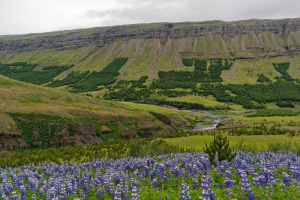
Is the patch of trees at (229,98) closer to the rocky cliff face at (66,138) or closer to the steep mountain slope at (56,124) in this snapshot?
the steep mountain slope at (56,124)

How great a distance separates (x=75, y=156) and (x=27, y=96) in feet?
142

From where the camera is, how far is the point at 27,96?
218 ft

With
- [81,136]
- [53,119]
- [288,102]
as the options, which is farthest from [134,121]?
[288,102]

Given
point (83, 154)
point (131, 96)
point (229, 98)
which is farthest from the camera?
point (131, 96)

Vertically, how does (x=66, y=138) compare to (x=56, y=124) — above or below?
below

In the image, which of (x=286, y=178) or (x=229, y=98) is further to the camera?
(x=229, y=98)

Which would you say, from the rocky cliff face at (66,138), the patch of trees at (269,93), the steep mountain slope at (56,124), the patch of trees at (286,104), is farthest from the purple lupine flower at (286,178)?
the patch of trees at (269,93)

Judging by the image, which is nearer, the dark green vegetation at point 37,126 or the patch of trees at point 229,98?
the dark green vegetation at point 37,126

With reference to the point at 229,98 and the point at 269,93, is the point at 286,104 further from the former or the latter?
the point at 229,98

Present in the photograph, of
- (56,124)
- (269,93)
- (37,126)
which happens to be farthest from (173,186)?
(269,93)

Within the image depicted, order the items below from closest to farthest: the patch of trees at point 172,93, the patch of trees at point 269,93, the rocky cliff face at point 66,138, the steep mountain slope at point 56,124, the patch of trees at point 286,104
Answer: the rocky cliff face at point 66,138
the steep mountain slope at point 56,124
the patch of trees at point 286,104
the patch of trees at point 269,93
the patch of trees at point 172,93

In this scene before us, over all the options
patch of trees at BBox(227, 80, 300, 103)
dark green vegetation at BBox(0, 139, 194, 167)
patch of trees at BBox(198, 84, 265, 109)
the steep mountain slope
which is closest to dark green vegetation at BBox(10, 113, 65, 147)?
the steep mountain slope

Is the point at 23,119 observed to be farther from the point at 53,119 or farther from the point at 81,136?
the point at 81,136

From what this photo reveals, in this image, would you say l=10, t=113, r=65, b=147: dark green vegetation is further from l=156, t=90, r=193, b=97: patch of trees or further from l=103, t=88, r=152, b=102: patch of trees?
l=156, t=90, r=193, b=97: patch of trees
